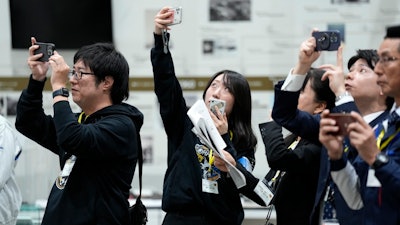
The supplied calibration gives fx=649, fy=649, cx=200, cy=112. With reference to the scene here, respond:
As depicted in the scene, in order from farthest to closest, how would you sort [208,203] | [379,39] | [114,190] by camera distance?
[379,39], [208,203], [114,190]

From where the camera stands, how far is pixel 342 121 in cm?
204

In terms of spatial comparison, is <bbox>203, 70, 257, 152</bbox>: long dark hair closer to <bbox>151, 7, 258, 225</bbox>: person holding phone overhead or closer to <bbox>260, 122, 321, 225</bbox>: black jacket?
<bbox>151, 7, 258, 225</bbox>: person holding phone overhead

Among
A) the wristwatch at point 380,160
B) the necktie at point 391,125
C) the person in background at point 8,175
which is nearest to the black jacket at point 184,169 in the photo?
the person in background at point 8,175

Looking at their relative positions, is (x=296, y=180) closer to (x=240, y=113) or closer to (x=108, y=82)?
(x=240, y=113)

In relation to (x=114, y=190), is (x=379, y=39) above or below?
above

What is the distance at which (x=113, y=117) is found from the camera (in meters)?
2.81

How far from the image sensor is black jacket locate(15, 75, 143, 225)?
2.64 m

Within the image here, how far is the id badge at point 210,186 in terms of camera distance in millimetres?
3084

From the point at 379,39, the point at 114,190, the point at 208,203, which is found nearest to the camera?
the point at 114,190

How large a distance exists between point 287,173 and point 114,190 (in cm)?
88

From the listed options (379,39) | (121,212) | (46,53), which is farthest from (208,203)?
(379,39)

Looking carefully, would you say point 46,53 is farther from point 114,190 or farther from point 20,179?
point 20,179

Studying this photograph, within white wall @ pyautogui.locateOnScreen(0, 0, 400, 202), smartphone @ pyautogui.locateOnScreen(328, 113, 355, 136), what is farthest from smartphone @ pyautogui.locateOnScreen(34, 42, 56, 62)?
white wall @ pyautogui.locateOnScreen(0, 0, 400, 202)

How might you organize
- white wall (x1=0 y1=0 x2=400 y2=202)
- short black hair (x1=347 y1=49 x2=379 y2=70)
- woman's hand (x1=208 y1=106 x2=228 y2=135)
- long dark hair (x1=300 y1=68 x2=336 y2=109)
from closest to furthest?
short black hair (x1=347 y1=49 x2=379 y2=70) < woman's hand (x1=208 y1=106 x2=228 y2=135) < long dark hair (x1=300 y1=68 x2=336 y2=109) < white wall (x1=0 y1=0 x2=400 y2=202)
